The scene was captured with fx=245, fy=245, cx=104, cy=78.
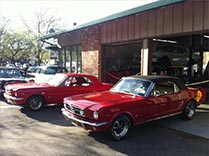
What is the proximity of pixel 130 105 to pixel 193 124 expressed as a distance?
265 centimetres

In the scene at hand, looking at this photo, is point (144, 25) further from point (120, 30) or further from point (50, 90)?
point (50, 90)

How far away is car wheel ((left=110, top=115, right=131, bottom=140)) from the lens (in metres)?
5.83

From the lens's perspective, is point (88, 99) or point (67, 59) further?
point (67, 59)

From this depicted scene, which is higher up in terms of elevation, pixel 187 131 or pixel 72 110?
pixel 72 110

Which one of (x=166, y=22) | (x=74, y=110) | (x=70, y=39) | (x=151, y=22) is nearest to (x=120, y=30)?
(x=151, y=22)

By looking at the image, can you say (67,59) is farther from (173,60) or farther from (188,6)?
(188,6)

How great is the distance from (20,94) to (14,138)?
10.1ft

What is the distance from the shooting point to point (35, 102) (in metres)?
9.14

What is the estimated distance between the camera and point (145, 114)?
646 cm

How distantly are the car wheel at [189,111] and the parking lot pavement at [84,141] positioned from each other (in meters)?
1.06

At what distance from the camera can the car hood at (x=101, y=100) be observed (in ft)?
19.2

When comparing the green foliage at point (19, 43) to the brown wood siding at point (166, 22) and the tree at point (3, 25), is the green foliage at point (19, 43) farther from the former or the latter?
the brown wood siding at point (166, 22)

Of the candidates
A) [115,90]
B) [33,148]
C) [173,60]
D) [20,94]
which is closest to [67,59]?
[173,60]

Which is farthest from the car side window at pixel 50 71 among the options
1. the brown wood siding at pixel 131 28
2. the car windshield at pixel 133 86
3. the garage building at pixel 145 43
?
the car windshield at pixel 133 86
